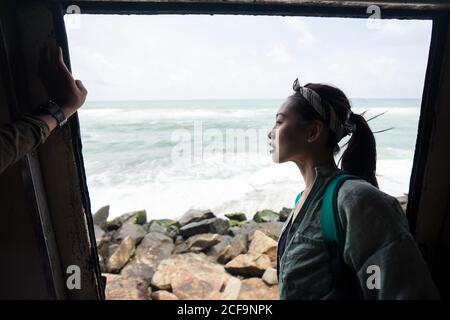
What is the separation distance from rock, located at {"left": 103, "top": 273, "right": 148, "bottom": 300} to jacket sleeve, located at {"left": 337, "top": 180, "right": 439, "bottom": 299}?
2.48 m

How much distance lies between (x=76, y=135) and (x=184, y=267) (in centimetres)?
228

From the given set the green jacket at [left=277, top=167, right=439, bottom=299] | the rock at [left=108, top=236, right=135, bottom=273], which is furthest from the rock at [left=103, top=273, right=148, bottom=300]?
the green jacket at [left=277, top=167, right=439, bottom=299]

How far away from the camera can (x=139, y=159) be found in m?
14.0

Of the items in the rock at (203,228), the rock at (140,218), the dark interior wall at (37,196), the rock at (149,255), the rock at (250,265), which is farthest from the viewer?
the rock at (140,218)

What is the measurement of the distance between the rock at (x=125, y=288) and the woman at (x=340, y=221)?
2.18m

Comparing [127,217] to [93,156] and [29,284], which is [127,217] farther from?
[93,156]

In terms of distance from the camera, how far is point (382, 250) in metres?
0.77

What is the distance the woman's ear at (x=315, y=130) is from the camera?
1109mm

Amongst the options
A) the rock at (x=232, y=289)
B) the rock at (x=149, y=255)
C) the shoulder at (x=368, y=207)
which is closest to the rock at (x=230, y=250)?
the rock at (x=232, y=289)

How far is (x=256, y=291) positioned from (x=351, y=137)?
2360mm

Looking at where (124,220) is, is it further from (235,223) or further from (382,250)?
(382,250)

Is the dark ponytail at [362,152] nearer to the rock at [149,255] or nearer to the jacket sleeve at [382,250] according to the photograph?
the jacket sleeve at [382,250]

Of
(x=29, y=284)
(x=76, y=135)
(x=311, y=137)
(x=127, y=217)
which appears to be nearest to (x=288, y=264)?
(x=311, y=137)
